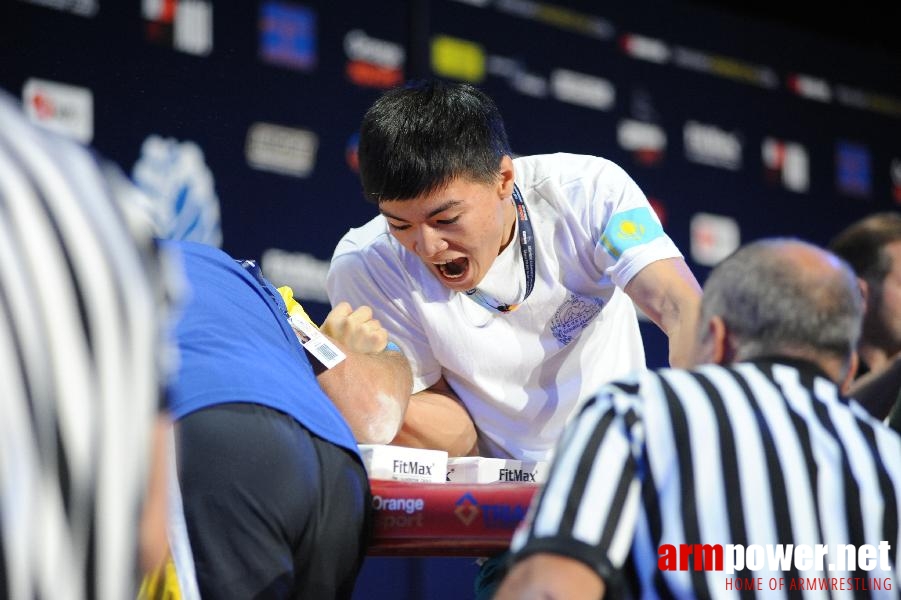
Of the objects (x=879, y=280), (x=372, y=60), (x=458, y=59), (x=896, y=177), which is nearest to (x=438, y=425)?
(x=879, y=280)

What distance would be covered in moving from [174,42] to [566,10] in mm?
1627

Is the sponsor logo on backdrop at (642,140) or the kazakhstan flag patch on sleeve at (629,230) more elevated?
the kazakhstan flag patch on sleeve at (629,230)

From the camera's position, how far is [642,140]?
14.8 ft

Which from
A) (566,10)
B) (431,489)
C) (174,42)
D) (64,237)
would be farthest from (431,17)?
(64,237)

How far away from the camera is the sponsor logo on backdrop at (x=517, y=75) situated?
4176mm

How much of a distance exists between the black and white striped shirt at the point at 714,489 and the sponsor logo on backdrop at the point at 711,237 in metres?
3.51

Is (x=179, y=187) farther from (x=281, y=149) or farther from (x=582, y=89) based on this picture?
(x=582, y=89)

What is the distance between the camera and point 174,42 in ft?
11.4

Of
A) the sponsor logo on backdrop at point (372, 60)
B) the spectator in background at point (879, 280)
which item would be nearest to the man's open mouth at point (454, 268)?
the spectator in background at point (879, 280)

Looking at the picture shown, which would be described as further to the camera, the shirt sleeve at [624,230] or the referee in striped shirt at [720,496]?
the shirt sleeve at [624,230]

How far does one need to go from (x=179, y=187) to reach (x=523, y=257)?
154cm

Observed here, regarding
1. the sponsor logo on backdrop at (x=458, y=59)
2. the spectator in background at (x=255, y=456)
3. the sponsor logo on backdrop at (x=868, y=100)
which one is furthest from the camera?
the sponsor logo on backdrop at (x=868, y=100)

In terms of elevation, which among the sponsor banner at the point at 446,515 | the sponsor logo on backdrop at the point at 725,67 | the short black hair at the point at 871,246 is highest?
the sponsor logo on backdrop at the point at 725,67

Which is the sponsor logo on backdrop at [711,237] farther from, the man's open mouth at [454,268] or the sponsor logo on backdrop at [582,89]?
the man's open mouth at [454,268]
